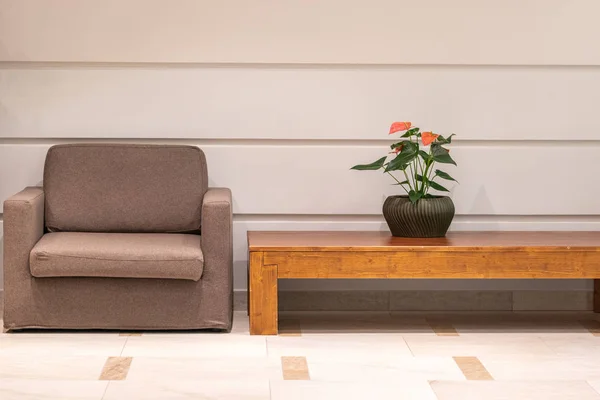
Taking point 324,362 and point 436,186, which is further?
point 436,186

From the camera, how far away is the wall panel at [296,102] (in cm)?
448

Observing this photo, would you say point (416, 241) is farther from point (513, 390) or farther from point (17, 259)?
point (17, 259)

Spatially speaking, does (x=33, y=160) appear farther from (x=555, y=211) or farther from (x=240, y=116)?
(x=555, y=211)

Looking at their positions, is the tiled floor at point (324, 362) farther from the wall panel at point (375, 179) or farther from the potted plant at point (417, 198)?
the wall panel at point (375, 179)

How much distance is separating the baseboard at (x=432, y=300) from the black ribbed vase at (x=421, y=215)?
0.54 m

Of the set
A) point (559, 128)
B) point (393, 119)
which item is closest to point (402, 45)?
point (393, 119)

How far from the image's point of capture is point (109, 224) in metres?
4.29

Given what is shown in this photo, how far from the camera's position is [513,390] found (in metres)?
3.19

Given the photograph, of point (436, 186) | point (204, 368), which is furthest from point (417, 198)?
point (204, 368)

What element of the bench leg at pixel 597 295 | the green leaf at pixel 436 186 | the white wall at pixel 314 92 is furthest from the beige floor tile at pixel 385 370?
the bench leg at pixel 597 295

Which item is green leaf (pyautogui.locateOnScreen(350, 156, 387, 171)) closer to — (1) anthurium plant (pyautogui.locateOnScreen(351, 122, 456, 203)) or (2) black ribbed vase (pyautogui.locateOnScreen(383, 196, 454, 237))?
(1) anthurium plant (pyautogui.locateOnScreen(351, 122, 456, 203))

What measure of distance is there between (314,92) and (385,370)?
1672 millimetres

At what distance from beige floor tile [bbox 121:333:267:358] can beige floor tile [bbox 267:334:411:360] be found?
0.27 feet

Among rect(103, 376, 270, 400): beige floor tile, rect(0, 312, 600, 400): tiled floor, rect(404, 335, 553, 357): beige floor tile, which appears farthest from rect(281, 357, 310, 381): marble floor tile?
rect(404, 335, 553, 357): beige floor tile
